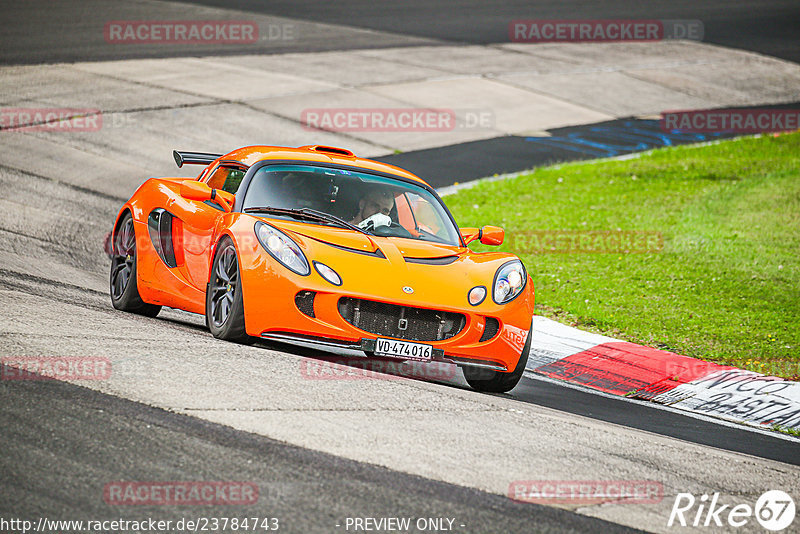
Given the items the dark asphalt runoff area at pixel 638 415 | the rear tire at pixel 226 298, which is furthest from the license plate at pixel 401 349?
the rear tire at pixel 226 298

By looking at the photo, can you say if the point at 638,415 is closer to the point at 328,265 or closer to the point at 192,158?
the point at 328,265

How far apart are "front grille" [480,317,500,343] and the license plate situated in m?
0.48

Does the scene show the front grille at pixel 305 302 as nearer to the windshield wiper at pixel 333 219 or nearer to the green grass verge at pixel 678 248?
the windshield wiper at pixel 333 219

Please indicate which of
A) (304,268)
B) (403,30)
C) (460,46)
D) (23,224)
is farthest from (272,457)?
(403,30)

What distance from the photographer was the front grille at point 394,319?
23.8ft

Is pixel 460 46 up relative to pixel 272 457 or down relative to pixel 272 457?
up

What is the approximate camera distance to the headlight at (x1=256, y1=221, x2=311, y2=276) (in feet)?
23.9

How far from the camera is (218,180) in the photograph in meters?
9.25

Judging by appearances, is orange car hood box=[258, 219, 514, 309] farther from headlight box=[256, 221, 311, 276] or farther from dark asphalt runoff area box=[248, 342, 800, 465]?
dark asphalt runoff area box=[248, 342, 800, 465]

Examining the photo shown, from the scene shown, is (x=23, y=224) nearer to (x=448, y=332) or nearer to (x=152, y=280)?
(x=152, y=280)

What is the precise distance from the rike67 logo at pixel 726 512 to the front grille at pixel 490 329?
2.39 m

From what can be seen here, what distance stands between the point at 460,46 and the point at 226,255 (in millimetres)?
24086

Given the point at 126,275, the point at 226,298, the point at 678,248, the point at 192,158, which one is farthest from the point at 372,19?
the point at 226,298

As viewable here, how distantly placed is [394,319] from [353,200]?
1483mm
